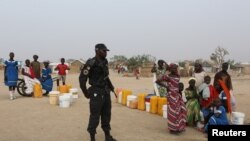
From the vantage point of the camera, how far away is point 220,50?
2295 inches

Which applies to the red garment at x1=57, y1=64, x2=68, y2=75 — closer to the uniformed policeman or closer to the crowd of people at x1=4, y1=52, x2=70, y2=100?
the crowd of people at x1=4, y1=52, x2=70, y2=100

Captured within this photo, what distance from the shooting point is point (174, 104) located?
7.45m

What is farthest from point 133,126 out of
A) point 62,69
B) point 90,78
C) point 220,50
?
point 220,50

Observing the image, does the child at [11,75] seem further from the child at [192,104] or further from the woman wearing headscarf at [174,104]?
the woman wearing headscarf at [174,104]

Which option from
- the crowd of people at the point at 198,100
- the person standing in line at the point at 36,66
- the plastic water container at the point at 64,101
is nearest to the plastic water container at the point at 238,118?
the crowd of people at the point at 198,100

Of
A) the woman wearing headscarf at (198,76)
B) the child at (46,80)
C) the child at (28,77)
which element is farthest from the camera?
the child at (46,80)

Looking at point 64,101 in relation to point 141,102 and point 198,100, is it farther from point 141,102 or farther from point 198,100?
point 198,100

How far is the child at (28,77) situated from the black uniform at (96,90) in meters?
7.85

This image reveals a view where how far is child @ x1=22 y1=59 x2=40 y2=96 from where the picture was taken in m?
13.8

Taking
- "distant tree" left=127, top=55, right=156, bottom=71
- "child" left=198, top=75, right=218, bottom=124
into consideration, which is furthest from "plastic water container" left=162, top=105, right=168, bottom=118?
"distant tree" left=127, top=55, right=156, bottom=71

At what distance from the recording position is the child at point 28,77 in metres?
13.8

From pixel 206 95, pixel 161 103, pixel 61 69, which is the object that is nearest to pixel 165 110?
pixel 161 103

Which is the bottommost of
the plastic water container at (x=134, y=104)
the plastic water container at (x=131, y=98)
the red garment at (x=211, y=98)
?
the plastic water container at (x=134, y=104)

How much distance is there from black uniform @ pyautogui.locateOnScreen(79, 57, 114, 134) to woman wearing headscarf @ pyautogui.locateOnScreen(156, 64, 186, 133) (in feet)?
4.75
